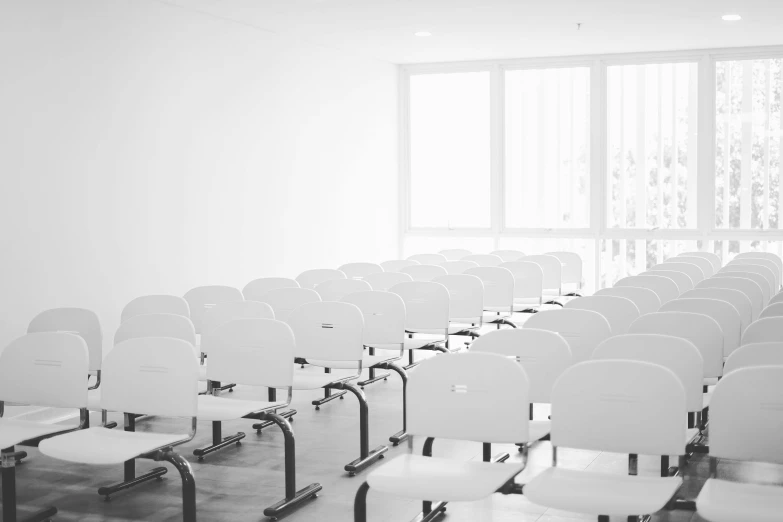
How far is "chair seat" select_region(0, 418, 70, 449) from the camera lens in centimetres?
424

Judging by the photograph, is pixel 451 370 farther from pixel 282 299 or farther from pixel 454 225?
pixel 454 225

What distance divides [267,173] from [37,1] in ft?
12.2

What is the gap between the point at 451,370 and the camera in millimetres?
3895

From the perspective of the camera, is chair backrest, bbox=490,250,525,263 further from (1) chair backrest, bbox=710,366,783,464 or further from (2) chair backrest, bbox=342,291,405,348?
(1) chair backrest, bbox=710,366,783,464

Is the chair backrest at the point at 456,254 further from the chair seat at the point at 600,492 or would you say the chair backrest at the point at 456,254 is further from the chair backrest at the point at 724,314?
the chair seat at the point at 600,492

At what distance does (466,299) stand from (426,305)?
79 centimetres

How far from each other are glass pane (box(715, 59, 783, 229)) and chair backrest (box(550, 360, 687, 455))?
9.35m

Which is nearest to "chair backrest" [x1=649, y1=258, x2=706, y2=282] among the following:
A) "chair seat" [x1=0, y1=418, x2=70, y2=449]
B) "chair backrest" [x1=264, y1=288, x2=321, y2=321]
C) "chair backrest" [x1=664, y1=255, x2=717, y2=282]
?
"chair backrest" [x1=664, y1=255, x2=717, y2=282]

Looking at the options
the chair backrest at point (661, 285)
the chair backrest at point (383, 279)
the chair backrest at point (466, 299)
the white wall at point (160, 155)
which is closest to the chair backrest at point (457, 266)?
the chair backrest at point (383, 279)

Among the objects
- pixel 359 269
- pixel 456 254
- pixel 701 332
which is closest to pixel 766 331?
pixel 701 332

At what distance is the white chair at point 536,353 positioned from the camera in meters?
4.41

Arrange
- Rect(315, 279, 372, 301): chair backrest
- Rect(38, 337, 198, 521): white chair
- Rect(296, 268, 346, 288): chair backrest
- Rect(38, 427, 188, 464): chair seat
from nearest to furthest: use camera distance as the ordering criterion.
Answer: Rect(38, 427, 188, 464): chair seat < Rect(38, 337, 198, 521): white chair < Rect(315, 279, 372, 301): chair backrest < Rect(296, 268, 346, 288): chair backrest

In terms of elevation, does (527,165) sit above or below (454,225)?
above

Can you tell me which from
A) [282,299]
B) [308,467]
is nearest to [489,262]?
[282,299]
